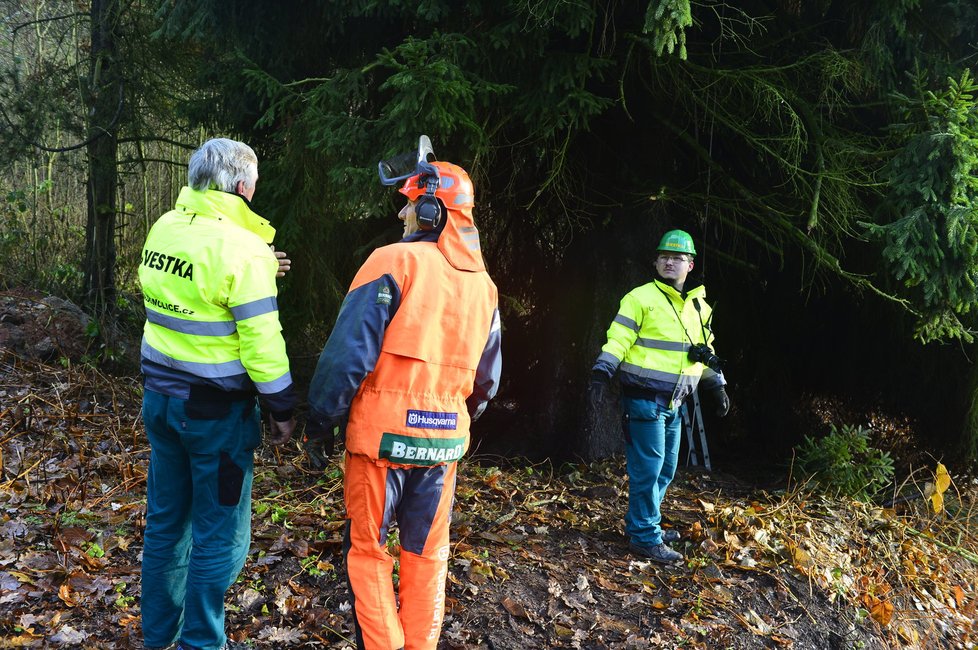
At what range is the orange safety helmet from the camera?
10.2 ft

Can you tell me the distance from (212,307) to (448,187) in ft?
3.61

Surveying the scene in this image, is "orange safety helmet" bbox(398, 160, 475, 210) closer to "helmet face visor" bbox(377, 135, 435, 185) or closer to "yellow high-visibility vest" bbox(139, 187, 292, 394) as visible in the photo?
"helmet face visor" bbox(377, 135, 435, 185)

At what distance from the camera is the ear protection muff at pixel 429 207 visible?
10.1 feet

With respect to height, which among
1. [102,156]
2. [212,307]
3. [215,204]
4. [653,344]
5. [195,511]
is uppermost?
[102,156]

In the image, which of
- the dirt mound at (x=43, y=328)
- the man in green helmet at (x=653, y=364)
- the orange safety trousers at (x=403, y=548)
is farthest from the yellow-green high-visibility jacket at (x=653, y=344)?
the dirt mound at (x=43, y=328)

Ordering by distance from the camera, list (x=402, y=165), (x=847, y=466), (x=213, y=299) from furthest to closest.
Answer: (x=847, y=466)
(x=402, y=165)
(x=213, y=299)

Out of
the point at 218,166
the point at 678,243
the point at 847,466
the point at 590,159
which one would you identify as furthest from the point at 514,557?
the point at 590,159

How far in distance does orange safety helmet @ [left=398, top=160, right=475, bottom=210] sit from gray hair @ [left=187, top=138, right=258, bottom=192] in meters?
0.70

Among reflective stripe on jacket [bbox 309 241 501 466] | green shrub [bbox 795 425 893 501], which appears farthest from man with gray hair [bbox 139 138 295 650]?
green shrub [bbox 795 425 893 501]

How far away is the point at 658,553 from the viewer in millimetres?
4902

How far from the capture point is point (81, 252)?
349 inches

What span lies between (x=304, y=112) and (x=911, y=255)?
4333 millimetres

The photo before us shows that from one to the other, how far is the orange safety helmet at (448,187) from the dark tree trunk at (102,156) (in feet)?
17.6

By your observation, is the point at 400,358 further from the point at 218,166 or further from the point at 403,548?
the point at 218,166
